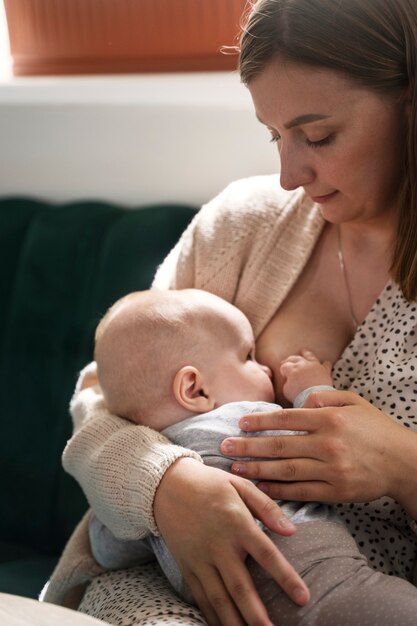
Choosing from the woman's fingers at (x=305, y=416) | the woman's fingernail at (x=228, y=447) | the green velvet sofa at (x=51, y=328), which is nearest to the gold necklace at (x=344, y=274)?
the woman's fingers at (x=305, y=416)

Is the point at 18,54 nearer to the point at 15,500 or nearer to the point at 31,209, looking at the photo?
the point at 31,209

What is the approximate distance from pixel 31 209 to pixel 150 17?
0.55 m

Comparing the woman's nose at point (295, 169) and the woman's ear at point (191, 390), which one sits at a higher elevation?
the woman's nose at point (295, 169)

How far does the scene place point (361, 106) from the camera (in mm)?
1427

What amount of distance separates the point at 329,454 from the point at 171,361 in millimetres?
291

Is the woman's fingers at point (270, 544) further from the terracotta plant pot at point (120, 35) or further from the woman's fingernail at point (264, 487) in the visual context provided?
the terracotta plant pot at point (120, 35)

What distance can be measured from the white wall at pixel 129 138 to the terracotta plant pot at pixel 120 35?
0.05 m

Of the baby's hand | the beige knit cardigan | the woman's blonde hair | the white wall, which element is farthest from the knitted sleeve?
the white wall

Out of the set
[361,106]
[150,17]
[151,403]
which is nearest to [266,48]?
[361,106]

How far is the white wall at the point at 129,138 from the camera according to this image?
2.13 metres

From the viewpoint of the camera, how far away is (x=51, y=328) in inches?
87.9

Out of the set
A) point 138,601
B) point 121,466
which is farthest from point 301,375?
point 138,601

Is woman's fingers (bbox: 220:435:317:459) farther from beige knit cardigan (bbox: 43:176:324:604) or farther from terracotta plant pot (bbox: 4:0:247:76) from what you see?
terracotta plant pot (bbox: 4:0:247:76)

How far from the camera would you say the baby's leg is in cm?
120
